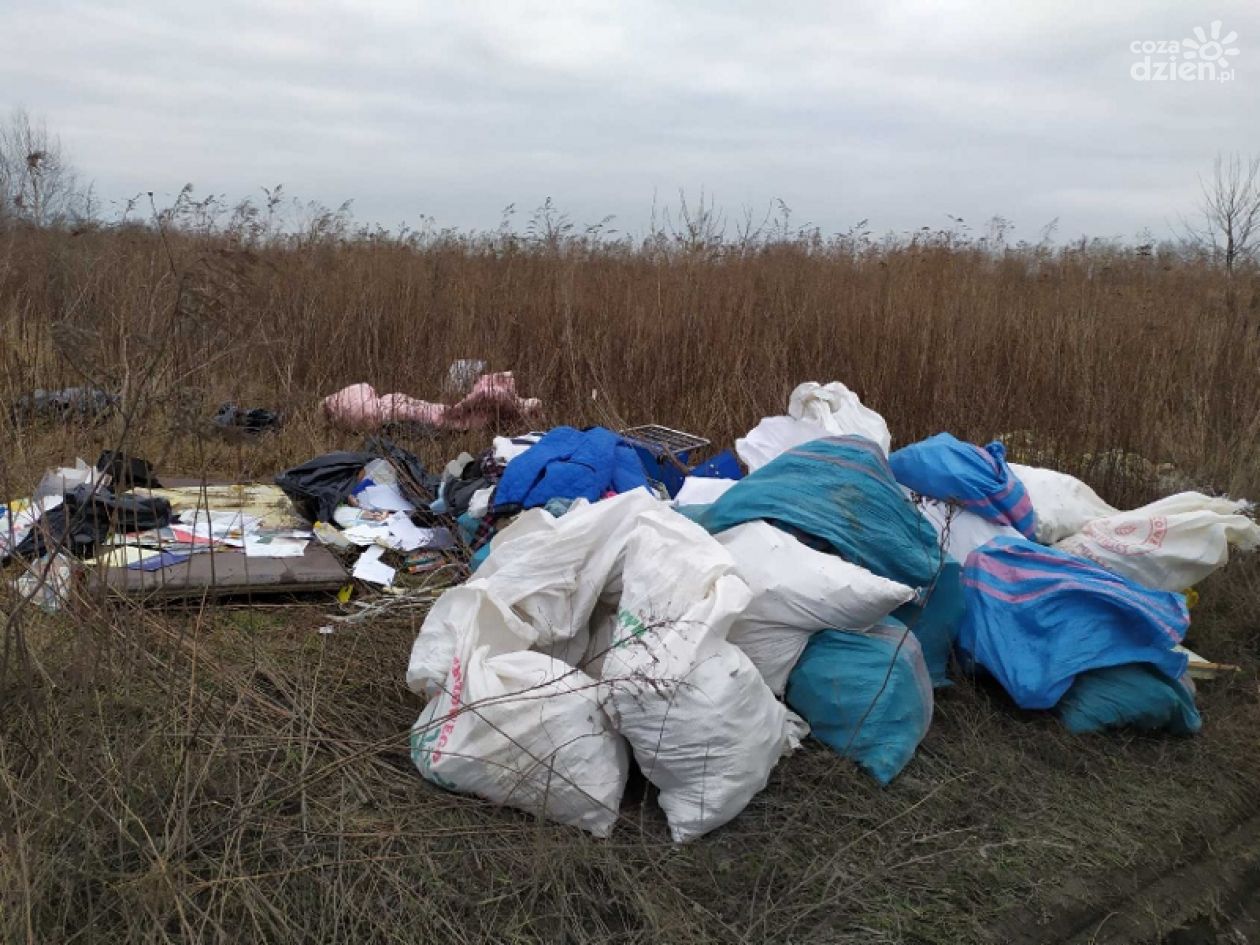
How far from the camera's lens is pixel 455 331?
5754 millimetres

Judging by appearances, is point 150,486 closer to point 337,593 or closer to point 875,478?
point 337,593

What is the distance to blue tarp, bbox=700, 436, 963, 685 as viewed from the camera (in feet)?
8.87

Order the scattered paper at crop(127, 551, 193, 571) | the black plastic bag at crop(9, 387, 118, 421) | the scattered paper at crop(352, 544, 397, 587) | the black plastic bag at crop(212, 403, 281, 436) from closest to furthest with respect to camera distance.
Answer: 1. the scattered paper at crop(127, 551, 193, 571)
2. the scattered paper at crop(352, 544, 397, 587)
3. the black plastic bag at crop(9, 387, 118, 421)
4. the black plastic bag at crop(212, 403, 281, 436)

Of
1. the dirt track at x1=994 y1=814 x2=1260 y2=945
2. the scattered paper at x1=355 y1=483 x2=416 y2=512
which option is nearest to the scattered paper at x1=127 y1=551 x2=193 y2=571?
the scattered paper at x1=355 y1=483 x2=416 y2=512

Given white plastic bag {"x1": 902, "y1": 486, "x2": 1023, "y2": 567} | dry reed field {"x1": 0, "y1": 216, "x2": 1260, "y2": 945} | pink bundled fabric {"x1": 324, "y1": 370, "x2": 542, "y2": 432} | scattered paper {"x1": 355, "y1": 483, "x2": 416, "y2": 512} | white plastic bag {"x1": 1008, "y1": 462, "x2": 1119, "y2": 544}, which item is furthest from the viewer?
pink bundled fabric {"x1": 324, "y1": 370, "x2": 542, "y2": 432}

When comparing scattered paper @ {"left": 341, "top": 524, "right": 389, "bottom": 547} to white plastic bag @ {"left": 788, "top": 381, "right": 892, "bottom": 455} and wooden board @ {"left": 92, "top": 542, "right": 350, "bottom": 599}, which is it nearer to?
wooden board @ {"left": 92, "top": 542, "right": 350, "bottom": 599}

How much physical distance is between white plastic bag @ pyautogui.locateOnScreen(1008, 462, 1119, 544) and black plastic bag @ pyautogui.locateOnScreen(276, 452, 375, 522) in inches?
104

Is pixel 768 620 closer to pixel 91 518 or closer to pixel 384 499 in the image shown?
pixel 384 499

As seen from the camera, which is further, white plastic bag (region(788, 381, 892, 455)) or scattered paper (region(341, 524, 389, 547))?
white plastic bag (region(788, 381, 892, 455))

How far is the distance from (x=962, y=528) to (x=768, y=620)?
1.09 metres

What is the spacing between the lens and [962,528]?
3217 millimetres

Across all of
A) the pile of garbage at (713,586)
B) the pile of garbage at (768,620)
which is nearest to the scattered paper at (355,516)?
the pile of garbage at (713,586)

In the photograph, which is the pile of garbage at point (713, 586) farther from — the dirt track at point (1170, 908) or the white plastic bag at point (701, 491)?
the dirt track at point (1170, 908)

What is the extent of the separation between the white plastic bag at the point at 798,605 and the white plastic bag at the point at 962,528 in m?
0.79
